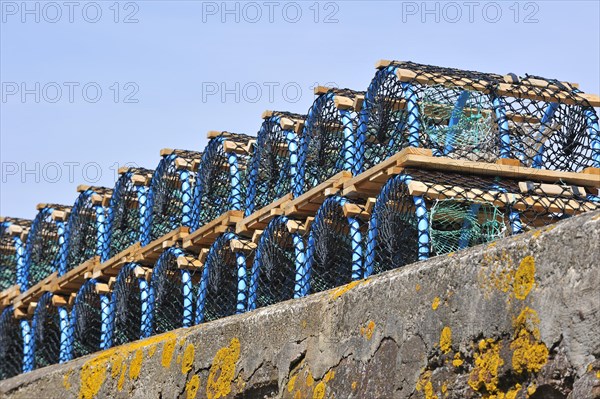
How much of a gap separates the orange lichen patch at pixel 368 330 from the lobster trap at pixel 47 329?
7.67 meters

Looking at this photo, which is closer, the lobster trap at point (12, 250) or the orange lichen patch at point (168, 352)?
the orange lichen patch at point (168, 352)

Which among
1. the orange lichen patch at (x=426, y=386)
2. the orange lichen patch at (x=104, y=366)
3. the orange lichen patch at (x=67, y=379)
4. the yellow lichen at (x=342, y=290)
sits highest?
the yellow lichen at (x=342, y=290)

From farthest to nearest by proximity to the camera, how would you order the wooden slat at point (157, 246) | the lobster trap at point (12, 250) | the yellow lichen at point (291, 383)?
1. the lobster trap at point (12, 250)
2. the wooden slat at point (157, 246)
3. the yellow lichen at point (291, 383)

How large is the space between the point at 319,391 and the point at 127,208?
680cm

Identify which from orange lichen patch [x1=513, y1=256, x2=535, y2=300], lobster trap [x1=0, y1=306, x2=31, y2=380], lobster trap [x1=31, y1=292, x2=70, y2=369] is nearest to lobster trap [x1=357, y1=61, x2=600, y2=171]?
orange lichen patch [x1=513, y1=256, x2=535, y2=300]

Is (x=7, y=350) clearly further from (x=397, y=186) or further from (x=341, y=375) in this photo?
(x=341, y=375)

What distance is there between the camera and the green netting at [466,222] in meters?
6.02

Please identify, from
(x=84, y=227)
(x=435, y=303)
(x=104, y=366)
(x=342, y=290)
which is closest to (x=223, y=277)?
(x=84, y=227)

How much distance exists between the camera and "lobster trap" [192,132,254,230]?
846cm

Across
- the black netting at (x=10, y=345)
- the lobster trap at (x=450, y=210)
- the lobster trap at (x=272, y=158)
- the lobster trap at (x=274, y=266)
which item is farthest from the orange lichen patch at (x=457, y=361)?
the black netting at (x=10, y=345)

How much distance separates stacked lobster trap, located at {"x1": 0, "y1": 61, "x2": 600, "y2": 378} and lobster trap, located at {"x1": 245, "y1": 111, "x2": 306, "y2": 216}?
1 centimetres

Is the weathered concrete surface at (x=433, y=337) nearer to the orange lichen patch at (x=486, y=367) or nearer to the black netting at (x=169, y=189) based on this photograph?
the orange lichen patch at (x=486, y=367)

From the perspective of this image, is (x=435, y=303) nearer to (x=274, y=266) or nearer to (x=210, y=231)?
(x=274, y=266)

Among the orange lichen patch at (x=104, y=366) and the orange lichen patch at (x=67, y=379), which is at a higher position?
the orange lichen patch at (x=104, y=366)
